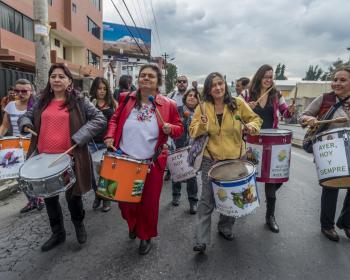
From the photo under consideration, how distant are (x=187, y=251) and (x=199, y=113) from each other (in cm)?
143

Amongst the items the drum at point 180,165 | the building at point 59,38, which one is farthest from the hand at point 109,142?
the building at point 59,38

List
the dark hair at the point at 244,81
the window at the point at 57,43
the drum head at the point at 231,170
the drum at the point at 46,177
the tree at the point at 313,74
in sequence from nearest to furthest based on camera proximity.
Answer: the drum at the point at 46,177
the drum head at the point at 231,170
the dark hair at the point at 244,81
the window at the point at 57,43
the tree at the point at 313,74

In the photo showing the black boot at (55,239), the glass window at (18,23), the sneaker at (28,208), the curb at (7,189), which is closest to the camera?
the black boot at (55,239)

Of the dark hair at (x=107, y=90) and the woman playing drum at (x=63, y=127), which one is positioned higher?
the dark hair at (x=107, y=90)

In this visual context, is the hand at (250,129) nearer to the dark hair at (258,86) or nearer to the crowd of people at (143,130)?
the crowd of people at (143,130)

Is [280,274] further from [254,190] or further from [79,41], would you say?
[79,41]

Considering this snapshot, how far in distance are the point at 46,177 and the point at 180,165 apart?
6.38ft

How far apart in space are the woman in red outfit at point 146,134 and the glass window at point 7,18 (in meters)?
14.7

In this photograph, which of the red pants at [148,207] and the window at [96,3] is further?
the window at [96,3]

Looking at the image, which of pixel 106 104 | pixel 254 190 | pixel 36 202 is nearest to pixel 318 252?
pixel 254 190

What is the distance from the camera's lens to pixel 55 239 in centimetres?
336

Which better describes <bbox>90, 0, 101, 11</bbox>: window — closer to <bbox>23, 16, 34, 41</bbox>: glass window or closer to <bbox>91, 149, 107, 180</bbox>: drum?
<bbox>23, 16, 34, 41</bbox>: glass window

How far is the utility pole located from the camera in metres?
5.78

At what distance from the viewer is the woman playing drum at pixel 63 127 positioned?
122 inches
